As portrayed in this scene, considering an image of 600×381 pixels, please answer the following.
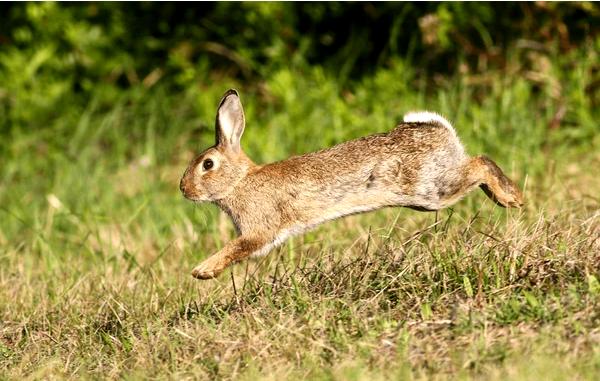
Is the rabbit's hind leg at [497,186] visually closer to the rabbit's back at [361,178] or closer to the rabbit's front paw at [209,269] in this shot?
the rabbit's back at [361,178]

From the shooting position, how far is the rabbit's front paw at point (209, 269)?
5418 mm

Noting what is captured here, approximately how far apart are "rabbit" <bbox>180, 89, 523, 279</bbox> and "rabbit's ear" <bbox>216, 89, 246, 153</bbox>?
30 mm

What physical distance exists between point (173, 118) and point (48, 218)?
7.41 ft

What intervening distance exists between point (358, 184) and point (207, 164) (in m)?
0.94

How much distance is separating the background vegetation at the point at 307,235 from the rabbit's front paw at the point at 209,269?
0.12m

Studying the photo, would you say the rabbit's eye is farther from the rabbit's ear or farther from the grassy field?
the grassy field

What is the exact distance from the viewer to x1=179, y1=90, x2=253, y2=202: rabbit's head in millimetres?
5980

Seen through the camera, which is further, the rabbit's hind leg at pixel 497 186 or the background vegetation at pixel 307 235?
the rabbit's hind leg at pixel 497 186

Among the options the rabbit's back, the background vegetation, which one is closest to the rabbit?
the rabbit's back

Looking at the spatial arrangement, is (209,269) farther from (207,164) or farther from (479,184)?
Result: (479,184)

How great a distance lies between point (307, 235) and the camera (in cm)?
691

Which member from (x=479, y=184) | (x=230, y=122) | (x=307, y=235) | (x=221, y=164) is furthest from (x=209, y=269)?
(x=307, y=235)

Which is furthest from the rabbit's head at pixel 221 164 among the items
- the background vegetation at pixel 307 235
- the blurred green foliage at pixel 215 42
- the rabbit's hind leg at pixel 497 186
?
the blurred green foliage at pixel 215 42

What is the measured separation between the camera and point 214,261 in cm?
546
